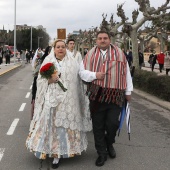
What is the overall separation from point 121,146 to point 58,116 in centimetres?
177

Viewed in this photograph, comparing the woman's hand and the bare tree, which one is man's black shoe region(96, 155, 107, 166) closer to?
the woman's hand

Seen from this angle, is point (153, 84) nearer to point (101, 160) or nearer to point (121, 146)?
point (121, 146)

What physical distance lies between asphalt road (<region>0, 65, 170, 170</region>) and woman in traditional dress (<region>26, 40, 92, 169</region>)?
0.88 ft

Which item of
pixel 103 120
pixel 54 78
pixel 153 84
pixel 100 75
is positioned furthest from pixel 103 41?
pixel 153 84

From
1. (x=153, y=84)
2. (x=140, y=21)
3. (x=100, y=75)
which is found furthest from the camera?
(x=140, y=21)

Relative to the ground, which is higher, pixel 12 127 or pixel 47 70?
pixel 47 70

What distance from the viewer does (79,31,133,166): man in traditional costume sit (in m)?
4.80

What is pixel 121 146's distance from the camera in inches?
241

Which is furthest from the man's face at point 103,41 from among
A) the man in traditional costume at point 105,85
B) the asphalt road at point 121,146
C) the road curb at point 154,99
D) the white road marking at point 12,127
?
the road curb at point 154,99

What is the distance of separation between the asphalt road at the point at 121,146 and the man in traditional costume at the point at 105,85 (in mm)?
361

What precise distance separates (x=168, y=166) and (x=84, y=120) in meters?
1.35

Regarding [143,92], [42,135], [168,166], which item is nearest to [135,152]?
[168,166]

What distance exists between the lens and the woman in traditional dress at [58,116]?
15.7ft

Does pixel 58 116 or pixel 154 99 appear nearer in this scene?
pixel 58 116
